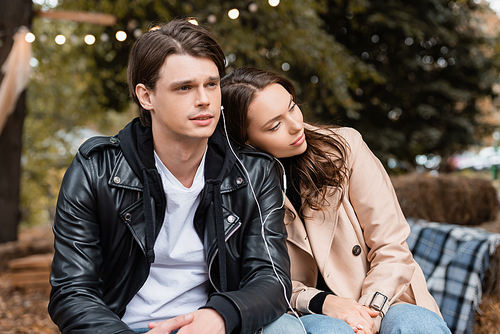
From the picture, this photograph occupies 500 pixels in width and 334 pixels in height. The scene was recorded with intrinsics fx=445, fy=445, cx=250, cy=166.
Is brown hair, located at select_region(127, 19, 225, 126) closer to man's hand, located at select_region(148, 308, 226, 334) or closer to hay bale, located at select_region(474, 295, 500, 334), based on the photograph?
man's hand, located at select_region(148, 308, 226, 334)

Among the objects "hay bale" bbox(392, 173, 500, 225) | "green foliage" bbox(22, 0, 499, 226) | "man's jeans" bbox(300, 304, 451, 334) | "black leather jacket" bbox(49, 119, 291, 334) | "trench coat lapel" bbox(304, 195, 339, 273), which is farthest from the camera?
"green foliage" bbox(22, 0, 499, 226)

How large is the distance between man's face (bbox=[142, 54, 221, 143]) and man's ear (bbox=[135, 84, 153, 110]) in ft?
0.20

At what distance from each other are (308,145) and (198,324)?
1.12 metres

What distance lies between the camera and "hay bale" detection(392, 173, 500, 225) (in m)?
5.05

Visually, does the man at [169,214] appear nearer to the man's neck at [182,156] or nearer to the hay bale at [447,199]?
the man's neck at [182,156]

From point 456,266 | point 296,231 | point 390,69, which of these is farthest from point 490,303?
point 390,69

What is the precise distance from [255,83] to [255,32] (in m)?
A: 4.32

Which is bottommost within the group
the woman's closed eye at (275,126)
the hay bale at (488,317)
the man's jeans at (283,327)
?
the hay bale at (488,317)

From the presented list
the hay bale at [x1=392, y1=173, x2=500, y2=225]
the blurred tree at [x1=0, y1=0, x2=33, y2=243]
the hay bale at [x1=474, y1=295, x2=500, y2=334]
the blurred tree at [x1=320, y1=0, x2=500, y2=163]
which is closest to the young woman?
the hay bale at [x1=474, y1=295, x2=500, y2=334]

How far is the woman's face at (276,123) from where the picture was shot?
7.13ft

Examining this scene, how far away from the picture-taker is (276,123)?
2188 millimetres

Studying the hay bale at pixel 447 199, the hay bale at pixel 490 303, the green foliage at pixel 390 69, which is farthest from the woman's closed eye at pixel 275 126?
the green foliage at pixel 390 69

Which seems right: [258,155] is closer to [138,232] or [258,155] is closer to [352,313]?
[138,232]

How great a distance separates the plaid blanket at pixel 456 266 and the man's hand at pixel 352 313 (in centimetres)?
105
